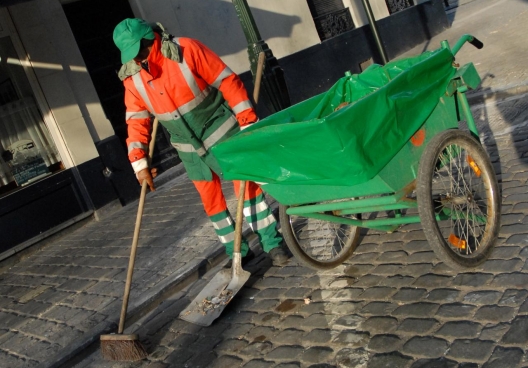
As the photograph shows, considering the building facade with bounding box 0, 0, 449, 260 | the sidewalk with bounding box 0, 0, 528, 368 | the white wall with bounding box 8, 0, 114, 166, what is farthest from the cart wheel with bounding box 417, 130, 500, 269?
the white wall with bounding box 8, 0, 114, 166

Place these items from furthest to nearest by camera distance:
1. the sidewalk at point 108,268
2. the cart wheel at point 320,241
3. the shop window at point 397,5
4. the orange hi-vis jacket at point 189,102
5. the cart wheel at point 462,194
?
the shop window at point 397,5
the sidewalk at point 108,268
the orange hi-vis jacket at point 189,102
the cart wheel at point 320,241
the cart wheel at point 462,194

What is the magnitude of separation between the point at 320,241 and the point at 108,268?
263 centimetres

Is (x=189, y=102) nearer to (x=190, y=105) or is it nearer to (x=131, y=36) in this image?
(x=190, y=105)

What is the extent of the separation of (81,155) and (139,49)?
5120 mm

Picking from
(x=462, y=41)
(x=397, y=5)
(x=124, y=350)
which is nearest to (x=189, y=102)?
(x=124, y=350)

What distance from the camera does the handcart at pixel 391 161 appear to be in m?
3.13

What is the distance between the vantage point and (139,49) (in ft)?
13.4

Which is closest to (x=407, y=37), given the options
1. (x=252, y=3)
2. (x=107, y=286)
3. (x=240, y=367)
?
(x=252, y=3)

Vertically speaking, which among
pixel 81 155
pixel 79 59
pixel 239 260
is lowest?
pixel 239 260

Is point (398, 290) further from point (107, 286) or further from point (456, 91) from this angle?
point (107, 286)

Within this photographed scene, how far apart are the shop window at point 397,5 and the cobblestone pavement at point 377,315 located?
1097 cm

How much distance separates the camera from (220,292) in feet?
14.2

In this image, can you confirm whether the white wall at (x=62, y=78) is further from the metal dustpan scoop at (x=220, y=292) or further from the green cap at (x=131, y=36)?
the metal dustpan scoop at (x=220, y=292)

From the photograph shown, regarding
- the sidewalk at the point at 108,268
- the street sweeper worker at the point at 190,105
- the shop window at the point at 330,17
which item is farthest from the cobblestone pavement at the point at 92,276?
the shop window at the point at 330,17
